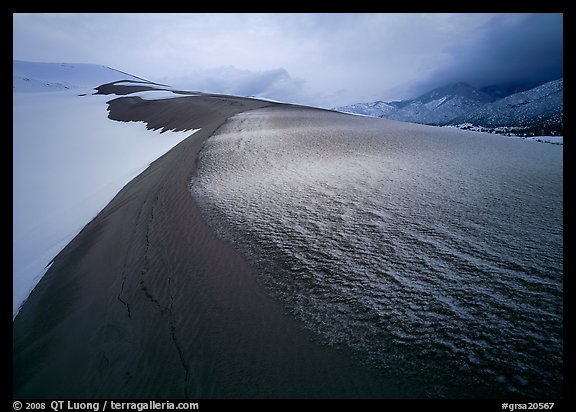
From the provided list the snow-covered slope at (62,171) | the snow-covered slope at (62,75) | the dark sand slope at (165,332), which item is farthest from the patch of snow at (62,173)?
the snow-covered slope at (62,75)

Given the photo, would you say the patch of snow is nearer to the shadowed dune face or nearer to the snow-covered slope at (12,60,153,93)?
the shadowed dune face

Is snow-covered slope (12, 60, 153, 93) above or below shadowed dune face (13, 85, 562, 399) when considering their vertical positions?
above

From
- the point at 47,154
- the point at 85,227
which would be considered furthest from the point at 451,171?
the point at 47,154

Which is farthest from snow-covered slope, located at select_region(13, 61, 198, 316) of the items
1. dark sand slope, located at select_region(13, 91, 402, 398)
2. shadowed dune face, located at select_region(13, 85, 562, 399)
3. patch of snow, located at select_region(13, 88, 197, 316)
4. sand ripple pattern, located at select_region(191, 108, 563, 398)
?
sand ripple pattern, located at select_region(191, 108, 563, 398)

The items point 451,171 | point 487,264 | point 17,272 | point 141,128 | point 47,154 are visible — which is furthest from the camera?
point 141,128

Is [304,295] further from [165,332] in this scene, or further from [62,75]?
[62,75]
